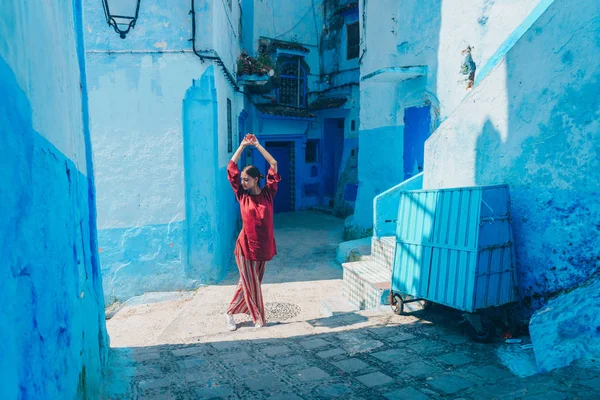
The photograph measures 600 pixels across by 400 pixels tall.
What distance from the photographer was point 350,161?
588 inches

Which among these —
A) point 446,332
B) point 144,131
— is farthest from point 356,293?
point 144,131

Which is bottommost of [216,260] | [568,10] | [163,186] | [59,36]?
[216,260]

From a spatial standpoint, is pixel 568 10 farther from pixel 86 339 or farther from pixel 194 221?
pixel 194 221

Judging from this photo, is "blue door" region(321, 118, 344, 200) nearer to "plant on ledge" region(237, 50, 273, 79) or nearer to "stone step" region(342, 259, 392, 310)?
"plant on ledge" region(237, 50, 273, 79)

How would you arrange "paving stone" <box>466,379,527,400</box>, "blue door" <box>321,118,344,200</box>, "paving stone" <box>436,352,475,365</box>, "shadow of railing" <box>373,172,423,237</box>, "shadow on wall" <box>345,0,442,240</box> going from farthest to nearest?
"blue door" <box>321,118,344,200</box> < "shadow on wall" <box>345,0,442,240</box> < "shadow of railing" <box>373,172,423,237</box> < "paving stone" <box>436,352,475,365</box> < "paving stone" <box>466,379,527,400</box>

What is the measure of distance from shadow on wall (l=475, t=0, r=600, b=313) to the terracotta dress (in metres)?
2.38

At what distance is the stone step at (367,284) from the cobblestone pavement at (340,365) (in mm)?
261

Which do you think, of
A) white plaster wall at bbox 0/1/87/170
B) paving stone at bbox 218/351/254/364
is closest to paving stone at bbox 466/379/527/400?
paving stone at bbox 218/351/254/364

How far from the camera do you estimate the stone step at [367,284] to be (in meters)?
5.26

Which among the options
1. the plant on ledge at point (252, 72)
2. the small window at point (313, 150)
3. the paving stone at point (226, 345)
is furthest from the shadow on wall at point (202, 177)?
the small window at point (313, 150)

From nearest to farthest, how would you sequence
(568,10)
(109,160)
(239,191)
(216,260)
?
(568,10), (239,191), (109,160), (216,260)

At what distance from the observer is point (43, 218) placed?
6.85 ft

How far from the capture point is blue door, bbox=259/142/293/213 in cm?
1608

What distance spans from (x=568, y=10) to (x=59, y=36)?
3.88 m
